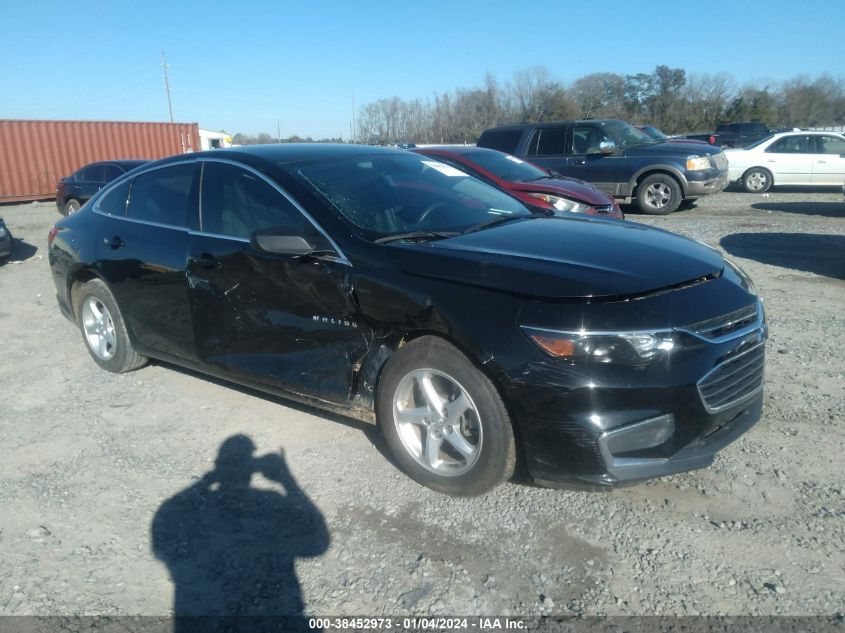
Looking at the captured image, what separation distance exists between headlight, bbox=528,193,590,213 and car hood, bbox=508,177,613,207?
0.19 ft

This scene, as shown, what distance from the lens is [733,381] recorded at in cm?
316

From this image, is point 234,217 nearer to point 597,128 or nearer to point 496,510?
point 496,510

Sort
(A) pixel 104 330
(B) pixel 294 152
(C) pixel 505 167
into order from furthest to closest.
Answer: (C) pixel 505 167 < (A) pixel 104 330 < (B) pixel 294 152

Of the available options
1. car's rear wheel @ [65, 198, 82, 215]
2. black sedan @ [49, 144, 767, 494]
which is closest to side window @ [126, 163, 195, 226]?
black sedan @ [49, 144, 767, 494]

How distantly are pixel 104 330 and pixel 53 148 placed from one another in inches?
851

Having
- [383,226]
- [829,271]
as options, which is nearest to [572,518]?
[383,226]

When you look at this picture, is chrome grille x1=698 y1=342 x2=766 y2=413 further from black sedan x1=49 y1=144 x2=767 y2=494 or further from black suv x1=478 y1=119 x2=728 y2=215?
black suv x1=478 y1=119 x2=728 y2=215

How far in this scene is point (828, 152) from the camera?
15.7 meters

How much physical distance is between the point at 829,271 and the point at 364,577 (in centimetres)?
716

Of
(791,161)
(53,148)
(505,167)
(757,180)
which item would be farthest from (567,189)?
(53,148)

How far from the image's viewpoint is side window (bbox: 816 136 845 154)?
617 inches

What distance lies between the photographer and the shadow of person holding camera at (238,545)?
8.89ft

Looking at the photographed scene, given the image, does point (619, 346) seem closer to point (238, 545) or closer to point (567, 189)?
point (238, 545)

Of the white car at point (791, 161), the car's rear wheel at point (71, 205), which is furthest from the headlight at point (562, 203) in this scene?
the car's rear wheel at point (71, 205)
